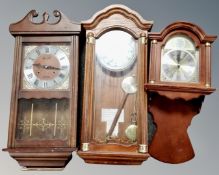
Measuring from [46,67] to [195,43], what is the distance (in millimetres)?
497

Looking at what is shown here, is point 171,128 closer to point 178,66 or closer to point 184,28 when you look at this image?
point 178,66

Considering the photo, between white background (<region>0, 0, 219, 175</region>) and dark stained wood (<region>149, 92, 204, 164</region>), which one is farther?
white background (<region>0, 0, 219, 175</region>)

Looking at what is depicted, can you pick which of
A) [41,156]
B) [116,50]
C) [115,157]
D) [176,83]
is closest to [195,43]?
[176,83]

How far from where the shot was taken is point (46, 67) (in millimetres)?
1357

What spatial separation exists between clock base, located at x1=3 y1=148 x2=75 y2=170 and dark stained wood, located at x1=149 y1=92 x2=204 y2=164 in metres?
0.30

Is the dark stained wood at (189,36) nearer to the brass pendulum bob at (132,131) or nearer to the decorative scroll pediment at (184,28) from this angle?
the decorative scroll pediment at (184,28)

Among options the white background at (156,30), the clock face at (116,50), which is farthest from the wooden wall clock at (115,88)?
the white background at (156,30)

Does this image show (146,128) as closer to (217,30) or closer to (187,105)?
(187,105)

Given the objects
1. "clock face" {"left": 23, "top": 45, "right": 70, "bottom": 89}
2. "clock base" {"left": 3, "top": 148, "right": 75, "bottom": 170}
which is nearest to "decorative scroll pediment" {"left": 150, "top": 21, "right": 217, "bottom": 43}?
"clock face" {"left": 23, "top": 45, "right": 70, "bottom": 89}

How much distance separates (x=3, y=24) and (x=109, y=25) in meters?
0.49

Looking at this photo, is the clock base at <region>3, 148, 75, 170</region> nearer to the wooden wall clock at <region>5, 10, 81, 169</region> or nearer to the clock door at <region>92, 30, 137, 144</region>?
the wooden wall clock at <region>5, 10, 81, 169</region>

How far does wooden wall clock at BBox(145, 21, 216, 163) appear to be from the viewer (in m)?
1.31

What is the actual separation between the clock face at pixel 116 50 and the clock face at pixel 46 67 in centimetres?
12

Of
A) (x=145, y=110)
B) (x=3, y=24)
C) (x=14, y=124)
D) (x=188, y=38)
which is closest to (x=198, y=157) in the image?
(x=145, y=110)
